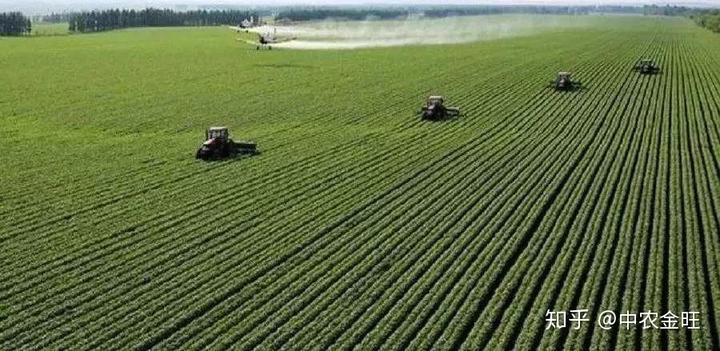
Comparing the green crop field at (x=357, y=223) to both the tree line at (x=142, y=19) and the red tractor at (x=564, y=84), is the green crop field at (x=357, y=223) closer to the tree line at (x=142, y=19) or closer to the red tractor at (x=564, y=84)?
the red tractor at (x=564, y=84)

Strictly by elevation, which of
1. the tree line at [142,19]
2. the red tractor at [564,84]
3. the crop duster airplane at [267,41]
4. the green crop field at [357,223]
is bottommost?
the green crop field at [357,223]

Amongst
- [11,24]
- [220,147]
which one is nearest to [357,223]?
[220,147]

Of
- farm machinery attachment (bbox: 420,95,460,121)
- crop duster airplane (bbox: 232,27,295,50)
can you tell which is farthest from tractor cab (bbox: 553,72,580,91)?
crop duster airplane (bbox: 232,27,295,50)

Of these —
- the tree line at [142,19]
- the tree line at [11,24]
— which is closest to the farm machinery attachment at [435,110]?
the tree line at [11,24]

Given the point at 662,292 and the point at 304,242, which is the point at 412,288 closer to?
the point at 304,242

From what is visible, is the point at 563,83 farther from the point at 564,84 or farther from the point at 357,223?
the point at 357,223

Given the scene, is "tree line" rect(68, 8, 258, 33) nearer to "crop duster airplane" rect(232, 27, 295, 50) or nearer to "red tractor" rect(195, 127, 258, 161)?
"crop duster airplane" rect(232, 27, 295, 50)
